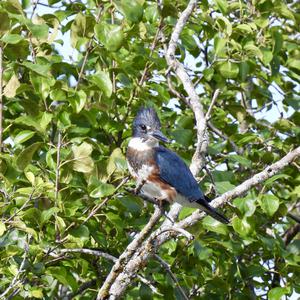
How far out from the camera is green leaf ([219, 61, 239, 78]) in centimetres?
554

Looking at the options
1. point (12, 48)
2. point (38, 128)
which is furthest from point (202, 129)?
point (12, 48)

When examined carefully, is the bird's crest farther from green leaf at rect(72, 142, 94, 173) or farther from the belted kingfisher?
green leaf at rect(72, 142, 94, 173)

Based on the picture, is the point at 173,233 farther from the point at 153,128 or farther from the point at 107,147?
the point at 107,147

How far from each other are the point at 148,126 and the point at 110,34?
0.62m

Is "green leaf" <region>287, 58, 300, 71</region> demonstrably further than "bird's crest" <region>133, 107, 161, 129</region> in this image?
Yes

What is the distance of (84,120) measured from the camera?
5145 mm

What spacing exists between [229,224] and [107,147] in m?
1.00

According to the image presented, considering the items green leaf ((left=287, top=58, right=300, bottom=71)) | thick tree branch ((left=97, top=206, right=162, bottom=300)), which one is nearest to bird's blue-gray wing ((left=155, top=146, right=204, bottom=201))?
thick tree branch ((left=97, top=206, right=162, bottom=300))

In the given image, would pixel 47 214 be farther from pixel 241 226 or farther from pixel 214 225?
pixel 241 226

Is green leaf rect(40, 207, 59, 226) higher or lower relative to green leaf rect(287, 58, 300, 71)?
higher

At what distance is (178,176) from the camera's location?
4.92 m

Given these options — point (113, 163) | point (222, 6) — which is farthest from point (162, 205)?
point (222, 6)

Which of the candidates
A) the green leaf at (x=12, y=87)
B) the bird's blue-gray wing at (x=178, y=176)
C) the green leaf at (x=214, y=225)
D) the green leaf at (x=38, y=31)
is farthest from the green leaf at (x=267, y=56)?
the green leaf at (x=12, y=87)

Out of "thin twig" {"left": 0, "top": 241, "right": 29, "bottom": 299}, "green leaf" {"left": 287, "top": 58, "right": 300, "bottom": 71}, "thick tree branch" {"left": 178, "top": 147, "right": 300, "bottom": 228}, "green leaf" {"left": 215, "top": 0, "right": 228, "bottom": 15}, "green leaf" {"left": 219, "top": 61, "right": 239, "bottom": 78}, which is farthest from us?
"green leaf" {"left": 287, "top": 58, "right": 300, "bottom": 71}
